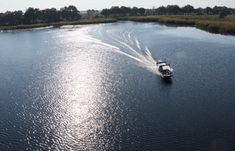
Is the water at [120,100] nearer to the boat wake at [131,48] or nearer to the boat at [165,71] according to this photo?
the boat wake at [131,48]

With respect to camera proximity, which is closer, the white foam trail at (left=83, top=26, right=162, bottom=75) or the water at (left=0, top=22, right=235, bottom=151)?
the water at (left=0, top=22, right=235, bottom=151)

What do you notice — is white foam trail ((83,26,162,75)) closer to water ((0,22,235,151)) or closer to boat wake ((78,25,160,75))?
boat wake ((78,25,160,75))

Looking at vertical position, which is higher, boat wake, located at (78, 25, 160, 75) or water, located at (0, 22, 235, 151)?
boat wake, located at (78, 25, 160, 75)

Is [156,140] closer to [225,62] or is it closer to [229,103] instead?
[229,103]

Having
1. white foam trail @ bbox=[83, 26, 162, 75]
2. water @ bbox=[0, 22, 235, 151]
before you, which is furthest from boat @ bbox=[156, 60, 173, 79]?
white foam trail @ bbox=[83, 26, 162, 75]

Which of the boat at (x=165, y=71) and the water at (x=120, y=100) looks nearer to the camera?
the water at (x=120, y=100)

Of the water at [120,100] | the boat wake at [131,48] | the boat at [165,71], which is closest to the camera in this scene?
the water at [120,100]

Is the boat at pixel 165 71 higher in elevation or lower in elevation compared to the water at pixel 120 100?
higher

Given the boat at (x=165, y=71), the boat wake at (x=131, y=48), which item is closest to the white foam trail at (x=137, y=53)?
the boat wake at (x=131, y=48)

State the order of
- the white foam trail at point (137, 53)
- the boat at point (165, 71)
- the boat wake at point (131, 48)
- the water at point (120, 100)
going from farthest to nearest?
the boat wake at point (131, 48)
the white foam trail at point (137, 53)
the boat at point (165, 71)
the water at point (120, 100)
